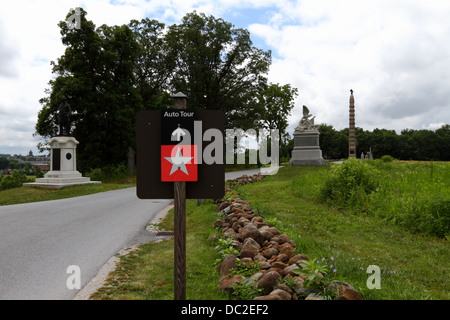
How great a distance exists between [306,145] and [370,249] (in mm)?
18991

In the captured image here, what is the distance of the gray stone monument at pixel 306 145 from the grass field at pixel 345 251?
43.4 ft

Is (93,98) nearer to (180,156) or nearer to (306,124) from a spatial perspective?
(306,124)

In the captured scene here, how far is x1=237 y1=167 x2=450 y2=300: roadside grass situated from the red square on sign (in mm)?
2029

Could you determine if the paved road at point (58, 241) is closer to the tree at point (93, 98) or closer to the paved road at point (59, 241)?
the paved road at point (59, 241)

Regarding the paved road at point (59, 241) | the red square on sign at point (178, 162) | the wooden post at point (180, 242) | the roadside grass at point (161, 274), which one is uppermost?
the red square on sign at point (178, 162)

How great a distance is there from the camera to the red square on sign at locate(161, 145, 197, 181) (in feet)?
10.4

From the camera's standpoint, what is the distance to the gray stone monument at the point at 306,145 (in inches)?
902

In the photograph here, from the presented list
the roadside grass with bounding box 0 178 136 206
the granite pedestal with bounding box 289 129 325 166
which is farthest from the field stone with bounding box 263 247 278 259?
the granite pedestal with bounding box 289 129 325 166

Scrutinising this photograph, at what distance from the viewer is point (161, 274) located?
471 centimetres

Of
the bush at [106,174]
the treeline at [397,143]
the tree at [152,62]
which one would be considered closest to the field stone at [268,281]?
the bush at [106,174]
